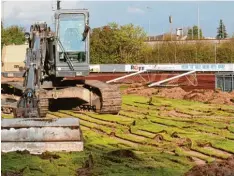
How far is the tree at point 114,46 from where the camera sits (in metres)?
54.4

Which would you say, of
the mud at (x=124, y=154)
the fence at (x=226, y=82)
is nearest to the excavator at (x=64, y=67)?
the mud at (x=124, y=154)

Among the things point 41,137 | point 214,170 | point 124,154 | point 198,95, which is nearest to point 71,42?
point 198,95

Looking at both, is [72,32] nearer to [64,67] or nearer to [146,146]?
[64,67]

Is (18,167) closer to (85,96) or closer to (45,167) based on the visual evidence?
(45,167)

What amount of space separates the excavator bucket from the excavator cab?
743cm

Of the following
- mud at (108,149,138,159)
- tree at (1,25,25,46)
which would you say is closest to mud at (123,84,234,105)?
mud at (108,149,138,159)

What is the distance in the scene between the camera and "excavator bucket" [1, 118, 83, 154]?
877 centimetres

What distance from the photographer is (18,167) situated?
25.6ft

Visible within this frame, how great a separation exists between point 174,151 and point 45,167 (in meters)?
2.73

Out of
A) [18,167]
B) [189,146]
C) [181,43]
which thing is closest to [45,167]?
[18,167]

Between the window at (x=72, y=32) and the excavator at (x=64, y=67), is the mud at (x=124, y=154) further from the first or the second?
the window at (x=72, y=32)

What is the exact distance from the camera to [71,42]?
16359 millimetres

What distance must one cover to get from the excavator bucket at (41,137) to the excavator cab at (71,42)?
24.4 feet

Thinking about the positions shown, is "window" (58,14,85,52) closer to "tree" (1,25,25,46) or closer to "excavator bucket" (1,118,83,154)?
"excavator bucket" (1,118,83,154)
